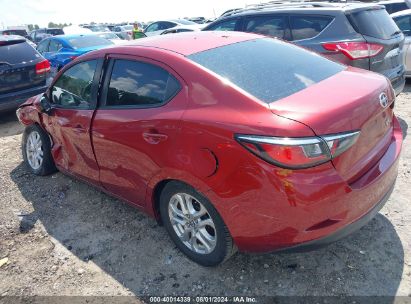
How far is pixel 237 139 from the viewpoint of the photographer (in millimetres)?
2188

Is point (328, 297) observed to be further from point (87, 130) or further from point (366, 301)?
point (87, 130)

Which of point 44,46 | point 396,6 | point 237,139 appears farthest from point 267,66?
point 44,46

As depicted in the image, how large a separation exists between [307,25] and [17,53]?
492 centimetres

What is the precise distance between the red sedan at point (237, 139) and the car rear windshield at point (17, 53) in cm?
378

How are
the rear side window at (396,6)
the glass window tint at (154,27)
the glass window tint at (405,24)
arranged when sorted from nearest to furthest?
the glass window tint at (405,24)
the rear side window at (396,6)
the glass window tint at (154,27)

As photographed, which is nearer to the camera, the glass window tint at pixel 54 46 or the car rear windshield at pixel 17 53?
the car rear windshield at pixel 17 53

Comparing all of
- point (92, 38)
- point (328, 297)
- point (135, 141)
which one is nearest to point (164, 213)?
point (135, 141)

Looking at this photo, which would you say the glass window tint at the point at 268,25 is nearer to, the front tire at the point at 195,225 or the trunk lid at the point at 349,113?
the trunk lid at the point at 349,113

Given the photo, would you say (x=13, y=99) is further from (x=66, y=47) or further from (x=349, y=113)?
(x=349, y=113)

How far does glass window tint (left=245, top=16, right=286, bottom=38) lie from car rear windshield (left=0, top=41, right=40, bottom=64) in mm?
3895

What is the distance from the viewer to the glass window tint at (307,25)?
5152 millimetres

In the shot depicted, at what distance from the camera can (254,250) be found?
2.42 meters

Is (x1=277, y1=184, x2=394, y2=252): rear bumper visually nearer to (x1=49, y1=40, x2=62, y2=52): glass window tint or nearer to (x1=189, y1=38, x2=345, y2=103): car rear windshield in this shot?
(x1=189, y1=38, x2=345, y2=103): car rear windshield

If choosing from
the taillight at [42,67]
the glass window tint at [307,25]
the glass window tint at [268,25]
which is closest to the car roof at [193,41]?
the glass window tint at [307,25]
